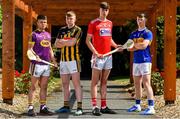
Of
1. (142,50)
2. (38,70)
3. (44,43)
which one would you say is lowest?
(38,70)

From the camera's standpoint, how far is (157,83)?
12.3 meters

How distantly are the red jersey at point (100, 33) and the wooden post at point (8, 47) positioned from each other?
1915mm

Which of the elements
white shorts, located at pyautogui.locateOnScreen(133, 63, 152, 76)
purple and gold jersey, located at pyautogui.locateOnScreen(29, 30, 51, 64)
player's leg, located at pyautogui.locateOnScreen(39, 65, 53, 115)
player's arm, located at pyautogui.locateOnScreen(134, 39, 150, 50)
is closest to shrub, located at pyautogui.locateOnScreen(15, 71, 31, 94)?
player's leg, located at pyautogui.locateOnScreen(39, 65, 53, 115)

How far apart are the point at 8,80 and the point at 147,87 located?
2.80 metres

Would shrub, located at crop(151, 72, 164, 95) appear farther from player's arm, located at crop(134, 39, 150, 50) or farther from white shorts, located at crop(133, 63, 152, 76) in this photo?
player's arm, located at crop(134, 39, 150, 50)

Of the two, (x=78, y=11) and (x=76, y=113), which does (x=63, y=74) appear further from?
(x=78, y=11)

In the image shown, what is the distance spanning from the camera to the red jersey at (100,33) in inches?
325

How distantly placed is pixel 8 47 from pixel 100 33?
7.07ft

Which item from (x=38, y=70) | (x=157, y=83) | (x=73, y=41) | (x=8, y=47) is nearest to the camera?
(x=73, y=41)

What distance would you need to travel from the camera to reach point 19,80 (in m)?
12.7

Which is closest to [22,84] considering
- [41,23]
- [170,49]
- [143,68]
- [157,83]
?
[157,83]

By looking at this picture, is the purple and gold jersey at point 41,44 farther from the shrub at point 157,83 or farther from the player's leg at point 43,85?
the shrub at point 157,83

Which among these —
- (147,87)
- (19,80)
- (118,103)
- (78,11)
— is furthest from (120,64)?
(147,87)

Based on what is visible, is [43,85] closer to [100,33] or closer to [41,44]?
[41,44]
